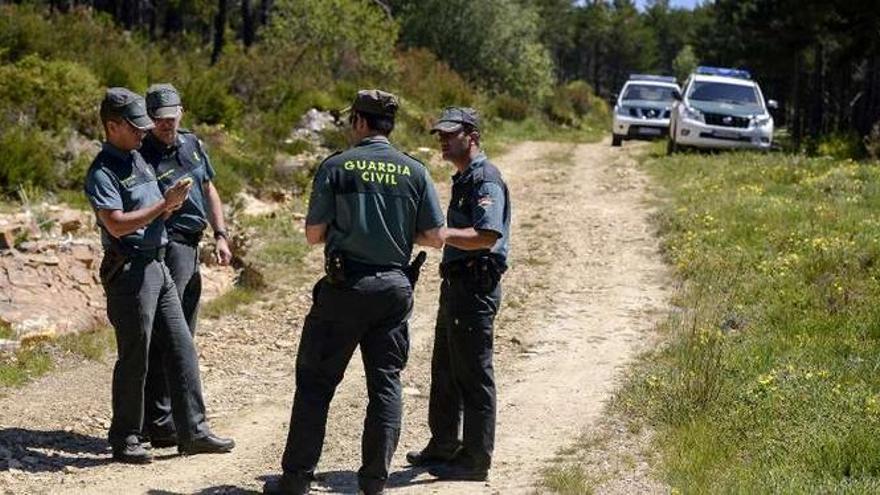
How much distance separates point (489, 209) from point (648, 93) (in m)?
23.2

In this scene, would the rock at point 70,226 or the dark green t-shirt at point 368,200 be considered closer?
the dark green t-shirt at point 368,200

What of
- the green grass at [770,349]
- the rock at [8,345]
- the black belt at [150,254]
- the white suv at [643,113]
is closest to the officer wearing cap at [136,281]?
the black belt at [150,254]

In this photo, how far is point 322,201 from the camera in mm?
5121

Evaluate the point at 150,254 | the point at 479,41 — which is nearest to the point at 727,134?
the point at 150,254

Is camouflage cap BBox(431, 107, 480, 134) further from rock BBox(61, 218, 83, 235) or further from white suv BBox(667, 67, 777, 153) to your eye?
white suv BBox(667, 67, 777, 153)

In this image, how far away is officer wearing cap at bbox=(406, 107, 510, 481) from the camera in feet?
18.3

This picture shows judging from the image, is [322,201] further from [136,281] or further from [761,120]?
[761,120]

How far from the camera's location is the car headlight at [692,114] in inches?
832

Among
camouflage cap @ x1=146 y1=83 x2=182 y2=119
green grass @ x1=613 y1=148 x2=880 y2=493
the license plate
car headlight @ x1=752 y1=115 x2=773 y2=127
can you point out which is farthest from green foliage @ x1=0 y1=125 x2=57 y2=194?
car headlight @ x1=752 y1=115 x2=773 y2=127

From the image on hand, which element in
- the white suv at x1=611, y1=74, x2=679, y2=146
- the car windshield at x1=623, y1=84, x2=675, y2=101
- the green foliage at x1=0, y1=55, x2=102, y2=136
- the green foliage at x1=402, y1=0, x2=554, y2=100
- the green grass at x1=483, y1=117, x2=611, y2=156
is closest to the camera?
the green foliage at x1=0, y1=55, x2=102, y2=136

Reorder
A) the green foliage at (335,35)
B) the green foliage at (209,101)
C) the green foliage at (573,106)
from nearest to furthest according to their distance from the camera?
the green foliage at (209,101), the green foliage at (335,35), the green foliage at (573,106)

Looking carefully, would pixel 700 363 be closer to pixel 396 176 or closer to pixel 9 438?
pixel 396 176

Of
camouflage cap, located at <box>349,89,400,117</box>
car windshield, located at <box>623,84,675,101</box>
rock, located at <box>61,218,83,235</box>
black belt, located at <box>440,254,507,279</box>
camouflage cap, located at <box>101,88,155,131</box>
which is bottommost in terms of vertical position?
rock, located at <box>61,218,83,235</box>

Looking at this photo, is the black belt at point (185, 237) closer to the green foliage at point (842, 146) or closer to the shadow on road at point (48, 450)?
the shadow on road at point (48, 450)
